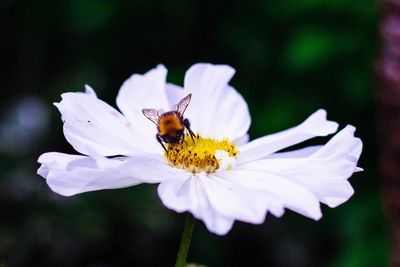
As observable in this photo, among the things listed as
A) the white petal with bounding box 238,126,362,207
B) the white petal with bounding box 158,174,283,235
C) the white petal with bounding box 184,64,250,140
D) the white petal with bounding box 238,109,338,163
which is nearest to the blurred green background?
the white petal with bounding box 184,64,250,140

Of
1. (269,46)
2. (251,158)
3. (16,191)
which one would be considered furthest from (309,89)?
(251,158)

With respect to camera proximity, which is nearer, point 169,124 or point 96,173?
point 96,173

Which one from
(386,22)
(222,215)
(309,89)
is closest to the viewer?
(222,215)

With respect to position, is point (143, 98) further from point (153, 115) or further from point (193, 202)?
point (193, 202)

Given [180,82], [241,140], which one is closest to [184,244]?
[241,140]

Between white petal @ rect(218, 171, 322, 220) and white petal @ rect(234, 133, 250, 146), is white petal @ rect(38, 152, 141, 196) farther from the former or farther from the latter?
white petal @ rect(234, 133, 250, 146)

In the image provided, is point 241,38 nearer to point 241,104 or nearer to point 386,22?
point 386,22
